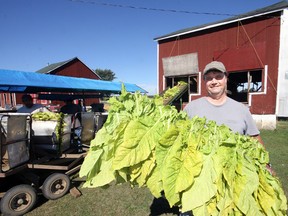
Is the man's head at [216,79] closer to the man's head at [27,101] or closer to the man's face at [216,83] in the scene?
the man's face at [216,83]

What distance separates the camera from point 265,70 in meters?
12.6

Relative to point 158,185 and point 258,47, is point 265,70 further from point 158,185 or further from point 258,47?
point 158,185

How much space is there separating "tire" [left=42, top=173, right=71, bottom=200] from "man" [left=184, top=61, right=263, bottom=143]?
338 cm

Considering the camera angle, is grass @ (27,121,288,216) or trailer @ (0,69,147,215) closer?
trailer @ (0,69,147,215)

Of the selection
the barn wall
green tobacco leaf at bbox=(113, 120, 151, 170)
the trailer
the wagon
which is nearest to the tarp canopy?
the trailer

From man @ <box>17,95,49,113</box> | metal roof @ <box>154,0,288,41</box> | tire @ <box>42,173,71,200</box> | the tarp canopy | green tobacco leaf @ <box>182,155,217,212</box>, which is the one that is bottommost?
tire @ <box>42,173,71,200</box>

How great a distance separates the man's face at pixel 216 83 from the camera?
2.35m

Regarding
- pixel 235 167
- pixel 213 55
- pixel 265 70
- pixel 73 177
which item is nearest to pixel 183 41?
pixel 213 55

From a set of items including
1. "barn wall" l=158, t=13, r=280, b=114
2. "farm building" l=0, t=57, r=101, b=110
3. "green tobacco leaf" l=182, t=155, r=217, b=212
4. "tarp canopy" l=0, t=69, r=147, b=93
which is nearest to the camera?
"green tobacco leaf" l=182, t=155, r=217, b=212

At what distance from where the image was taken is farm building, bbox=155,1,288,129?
40.2 feet

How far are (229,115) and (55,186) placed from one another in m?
3.80

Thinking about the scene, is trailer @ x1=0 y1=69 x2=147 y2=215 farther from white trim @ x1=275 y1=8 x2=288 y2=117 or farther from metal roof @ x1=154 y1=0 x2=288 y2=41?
metal roof @ x1=154 y1=0 x2=288 y2=41

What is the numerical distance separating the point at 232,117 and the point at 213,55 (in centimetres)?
1326

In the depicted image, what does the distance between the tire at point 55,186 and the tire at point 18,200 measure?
313 millimetres
